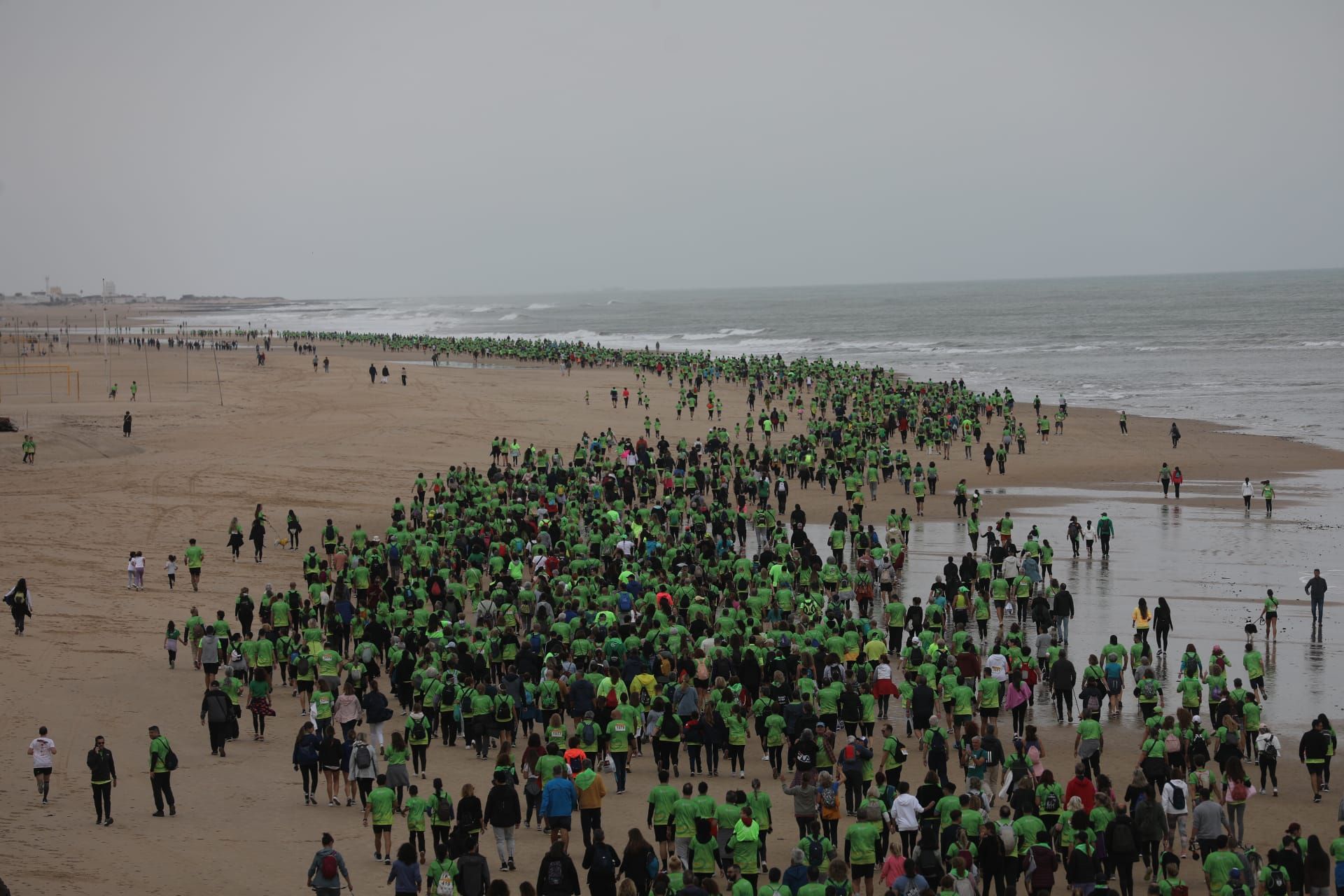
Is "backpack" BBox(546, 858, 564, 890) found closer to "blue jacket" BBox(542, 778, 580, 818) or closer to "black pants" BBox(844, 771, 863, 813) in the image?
"blue jacket" BBox(542, 778, 580, 818)

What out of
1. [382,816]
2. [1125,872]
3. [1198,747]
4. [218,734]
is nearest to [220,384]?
[218,734]

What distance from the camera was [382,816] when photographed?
1155cm

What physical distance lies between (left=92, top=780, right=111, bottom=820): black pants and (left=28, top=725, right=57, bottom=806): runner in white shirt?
744mm

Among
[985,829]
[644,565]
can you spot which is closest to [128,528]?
[644,565]

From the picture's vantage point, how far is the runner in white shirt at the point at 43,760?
12852 millimetres

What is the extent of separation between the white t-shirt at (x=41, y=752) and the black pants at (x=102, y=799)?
0.74m

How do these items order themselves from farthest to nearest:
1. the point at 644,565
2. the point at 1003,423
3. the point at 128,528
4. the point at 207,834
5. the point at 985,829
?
1. the point at 1003,423
2. the point at 128,528
3. the point at 644,565
4. the point at 207,834
5. the point at 985,829

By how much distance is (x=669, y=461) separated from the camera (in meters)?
33.2

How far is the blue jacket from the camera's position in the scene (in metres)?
11.5

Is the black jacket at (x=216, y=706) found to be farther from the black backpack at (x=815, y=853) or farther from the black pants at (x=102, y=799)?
the black backpack at (x=815, y=853)

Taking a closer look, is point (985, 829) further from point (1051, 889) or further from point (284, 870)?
point (284, 870)

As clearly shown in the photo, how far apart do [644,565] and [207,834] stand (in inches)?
384

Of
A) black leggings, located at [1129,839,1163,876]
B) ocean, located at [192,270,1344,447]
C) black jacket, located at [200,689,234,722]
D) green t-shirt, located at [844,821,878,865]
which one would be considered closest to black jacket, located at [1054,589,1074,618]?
black leggings, located at [1129,839,1163,876]

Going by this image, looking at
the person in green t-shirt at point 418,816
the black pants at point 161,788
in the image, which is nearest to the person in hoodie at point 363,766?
the person in green t-shirt at point 418,816
